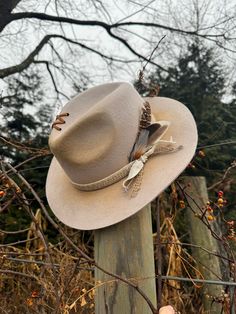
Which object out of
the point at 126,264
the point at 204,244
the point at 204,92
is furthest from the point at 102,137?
the point at 204,92

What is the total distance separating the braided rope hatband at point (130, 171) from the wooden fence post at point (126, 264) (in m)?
0.09

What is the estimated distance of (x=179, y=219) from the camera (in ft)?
11.7

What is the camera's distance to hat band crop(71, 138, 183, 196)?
1.06 meters

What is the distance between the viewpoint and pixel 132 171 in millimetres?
1059

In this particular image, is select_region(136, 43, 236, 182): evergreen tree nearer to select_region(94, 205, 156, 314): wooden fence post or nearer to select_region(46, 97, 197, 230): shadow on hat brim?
select_region(46, 97, 197, 230): shadow on hat brim

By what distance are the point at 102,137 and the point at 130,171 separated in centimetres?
11

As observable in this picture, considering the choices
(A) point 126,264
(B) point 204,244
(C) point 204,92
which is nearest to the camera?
(A) point 126,264

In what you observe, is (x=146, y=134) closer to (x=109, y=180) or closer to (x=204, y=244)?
(x=109, y=180)

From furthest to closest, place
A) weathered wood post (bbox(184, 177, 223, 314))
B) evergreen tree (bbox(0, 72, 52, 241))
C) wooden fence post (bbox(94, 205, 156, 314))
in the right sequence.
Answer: evergreen tree (bbox(0, 72, 52, 241)) → weathered wood post (bbox(184, 177, 223, 314)) → wooden fence post (bbox(94, 205, 156, 314))

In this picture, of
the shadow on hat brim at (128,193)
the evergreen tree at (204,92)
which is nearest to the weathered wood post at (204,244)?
the shadow on hat brim at (128,193)

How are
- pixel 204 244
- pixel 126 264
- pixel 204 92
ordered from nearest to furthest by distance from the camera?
pixel 126 264 → pixel 204 244 → pixel 204 92

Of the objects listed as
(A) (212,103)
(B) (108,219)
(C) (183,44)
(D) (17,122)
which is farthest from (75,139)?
(C) (183,44)

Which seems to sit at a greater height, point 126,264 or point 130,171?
point 130,171

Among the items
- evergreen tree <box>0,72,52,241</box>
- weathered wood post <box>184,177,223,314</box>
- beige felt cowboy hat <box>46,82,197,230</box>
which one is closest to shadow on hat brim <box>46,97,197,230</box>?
beige felt cowboy hat <box>46,82,197,230</box>
